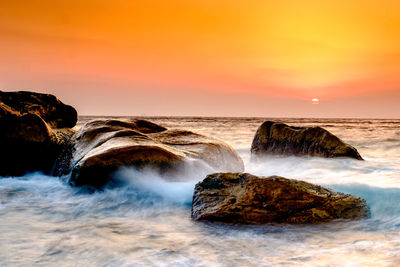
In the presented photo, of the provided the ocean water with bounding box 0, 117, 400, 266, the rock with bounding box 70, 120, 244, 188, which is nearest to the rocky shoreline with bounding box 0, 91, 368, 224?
the rock with bounding box 70, 120, 244, 188

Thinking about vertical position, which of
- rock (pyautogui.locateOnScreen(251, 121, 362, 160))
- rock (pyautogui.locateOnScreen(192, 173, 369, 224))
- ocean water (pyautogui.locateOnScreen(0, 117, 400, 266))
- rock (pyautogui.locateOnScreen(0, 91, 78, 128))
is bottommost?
ocean water (pyautogui.locateOnScreen(0, 117, 400, 266))

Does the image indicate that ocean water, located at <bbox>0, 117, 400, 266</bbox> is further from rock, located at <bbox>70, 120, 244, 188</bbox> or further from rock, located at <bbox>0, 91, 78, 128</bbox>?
rock, located at <bbox>0, 91, 78, 128</bbox>

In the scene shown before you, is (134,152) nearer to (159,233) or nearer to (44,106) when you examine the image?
(159,233)

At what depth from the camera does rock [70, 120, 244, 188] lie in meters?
4.37

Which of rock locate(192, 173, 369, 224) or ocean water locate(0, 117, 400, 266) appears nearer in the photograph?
ocean water locate(0, 117, 400, 266)

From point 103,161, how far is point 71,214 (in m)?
0.89

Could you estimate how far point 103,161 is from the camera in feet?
14.2

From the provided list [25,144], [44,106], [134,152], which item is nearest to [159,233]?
[134,152]

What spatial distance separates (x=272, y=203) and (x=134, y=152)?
2.00 m

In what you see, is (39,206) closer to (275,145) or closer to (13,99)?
(13,99)

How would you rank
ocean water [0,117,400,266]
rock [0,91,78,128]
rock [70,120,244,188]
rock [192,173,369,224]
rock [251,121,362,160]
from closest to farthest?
1. ocean water [0,117,400,266]
2. rock [192,173,369,224]
3. rock [70,120,244,188]
4. rock [251,121,362,160]
5. rock [0,91,78,128]

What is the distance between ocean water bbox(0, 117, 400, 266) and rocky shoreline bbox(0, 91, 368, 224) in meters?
0.17

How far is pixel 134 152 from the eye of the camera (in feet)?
14.5

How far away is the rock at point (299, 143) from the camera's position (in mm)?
7605
